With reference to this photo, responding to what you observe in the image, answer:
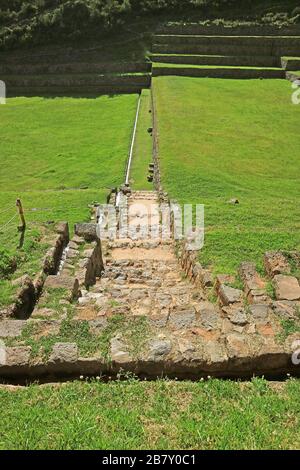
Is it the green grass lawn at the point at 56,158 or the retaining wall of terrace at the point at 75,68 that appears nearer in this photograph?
the green grass lawn at the point at 56,158

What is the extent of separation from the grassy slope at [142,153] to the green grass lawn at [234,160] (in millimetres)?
1125

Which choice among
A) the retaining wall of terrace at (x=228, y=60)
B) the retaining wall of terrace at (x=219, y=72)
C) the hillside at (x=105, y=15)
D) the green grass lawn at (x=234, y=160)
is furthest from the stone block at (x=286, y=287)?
the hillside at (x=105, y=15)

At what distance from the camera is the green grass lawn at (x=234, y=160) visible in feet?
30.7

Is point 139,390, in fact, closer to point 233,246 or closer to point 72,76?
point 233,246

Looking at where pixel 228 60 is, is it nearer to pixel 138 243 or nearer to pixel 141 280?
pixel 138 243

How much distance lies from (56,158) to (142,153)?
13.4 feet

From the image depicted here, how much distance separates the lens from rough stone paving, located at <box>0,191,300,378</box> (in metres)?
5.00

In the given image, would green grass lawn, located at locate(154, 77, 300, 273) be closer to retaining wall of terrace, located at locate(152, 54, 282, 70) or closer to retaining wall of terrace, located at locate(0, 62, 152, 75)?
retaining wall of terrace, located at locate(152, 54, 282, 70)

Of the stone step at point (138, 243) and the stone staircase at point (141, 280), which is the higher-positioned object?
the stone staircase at point (141, 280)

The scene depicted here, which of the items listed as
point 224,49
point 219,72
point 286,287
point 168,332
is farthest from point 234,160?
point 224,49

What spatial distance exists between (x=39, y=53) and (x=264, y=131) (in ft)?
85.0

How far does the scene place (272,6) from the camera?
1581 inches

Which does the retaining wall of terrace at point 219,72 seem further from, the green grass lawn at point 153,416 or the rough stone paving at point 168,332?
the green grass lawn at point 153,416

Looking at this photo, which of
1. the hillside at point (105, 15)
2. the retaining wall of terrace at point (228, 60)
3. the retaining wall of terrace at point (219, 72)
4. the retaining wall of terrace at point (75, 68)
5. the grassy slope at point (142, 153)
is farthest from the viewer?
the hillside at point (105, 15)
